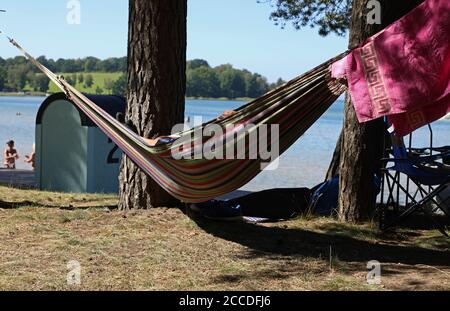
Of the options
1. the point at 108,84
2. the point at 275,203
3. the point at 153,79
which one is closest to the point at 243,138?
the point at 153,79

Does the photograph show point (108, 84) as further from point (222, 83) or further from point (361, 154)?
point (361, 154)

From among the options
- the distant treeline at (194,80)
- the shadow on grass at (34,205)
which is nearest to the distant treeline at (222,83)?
the distant treeline at (194,80)

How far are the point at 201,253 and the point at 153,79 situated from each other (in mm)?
1720

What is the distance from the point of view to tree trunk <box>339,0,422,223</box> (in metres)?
5.33

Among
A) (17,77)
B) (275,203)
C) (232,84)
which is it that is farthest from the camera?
(232,84)

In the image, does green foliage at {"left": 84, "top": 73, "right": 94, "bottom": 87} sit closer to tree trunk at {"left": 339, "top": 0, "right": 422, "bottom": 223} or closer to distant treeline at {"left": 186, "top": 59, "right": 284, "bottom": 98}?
distant treeline at {"left": 186, "top": 59, "right": 284, "bottom": 98}

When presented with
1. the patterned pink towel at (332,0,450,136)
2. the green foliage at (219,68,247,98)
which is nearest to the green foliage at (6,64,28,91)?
the green foliage at (219,68,247,98)

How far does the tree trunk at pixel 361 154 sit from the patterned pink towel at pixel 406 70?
82cm

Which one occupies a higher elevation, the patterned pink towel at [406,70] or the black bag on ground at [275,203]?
the patterned pink towel at [406,70]

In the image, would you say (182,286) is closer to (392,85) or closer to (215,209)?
(215,209)

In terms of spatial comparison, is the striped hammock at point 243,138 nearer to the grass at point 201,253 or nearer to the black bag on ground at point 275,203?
the grass at point 201,253

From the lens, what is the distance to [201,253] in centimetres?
429

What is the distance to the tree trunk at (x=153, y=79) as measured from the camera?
17.6ft
